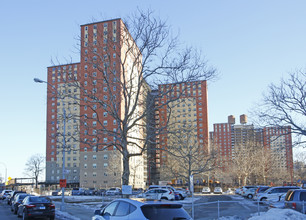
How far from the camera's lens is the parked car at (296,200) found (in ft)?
49.8

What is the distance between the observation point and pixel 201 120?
113062 millimetres

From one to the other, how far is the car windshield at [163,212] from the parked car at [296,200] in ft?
31.1

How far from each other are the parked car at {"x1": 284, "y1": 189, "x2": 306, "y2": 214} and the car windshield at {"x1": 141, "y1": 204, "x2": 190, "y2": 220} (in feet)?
31.1

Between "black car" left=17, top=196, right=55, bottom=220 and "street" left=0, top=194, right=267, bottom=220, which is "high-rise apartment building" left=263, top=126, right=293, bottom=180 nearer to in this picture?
"street" left=0, top=194, right=267, bottom=220

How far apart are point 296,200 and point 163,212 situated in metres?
10.8

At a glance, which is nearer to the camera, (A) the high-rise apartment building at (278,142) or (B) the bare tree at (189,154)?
(B) the bare tree at (189,154)

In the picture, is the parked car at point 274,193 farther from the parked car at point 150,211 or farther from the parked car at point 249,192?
the parked car at point 150,211

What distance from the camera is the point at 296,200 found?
52.3 ft

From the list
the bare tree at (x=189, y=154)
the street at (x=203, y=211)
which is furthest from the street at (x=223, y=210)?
the bare tree at (x=189, y=154)

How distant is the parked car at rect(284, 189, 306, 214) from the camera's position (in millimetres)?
15172

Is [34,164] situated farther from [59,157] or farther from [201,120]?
[201,120]

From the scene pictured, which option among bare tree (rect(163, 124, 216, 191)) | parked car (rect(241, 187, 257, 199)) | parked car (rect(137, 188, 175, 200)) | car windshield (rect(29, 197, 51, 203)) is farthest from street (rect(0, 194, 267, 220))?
parked car (rect(241, 187, 257, 199))

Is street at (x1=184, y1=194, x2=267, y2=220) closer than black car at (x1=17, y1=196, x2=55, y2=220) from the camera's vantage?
No

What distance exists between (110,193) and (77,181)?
160 ft
